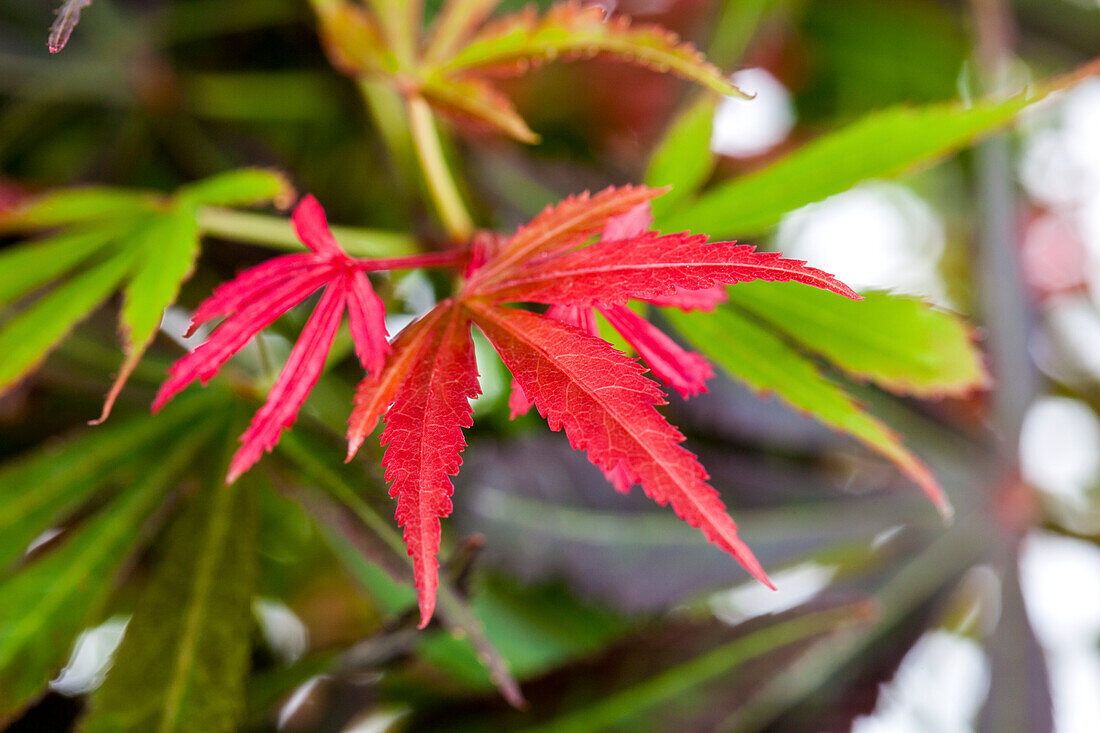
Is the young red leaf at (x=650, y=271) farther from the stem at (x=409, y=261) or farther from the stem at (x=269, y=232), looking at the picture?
the stem at (x=269, y=232)

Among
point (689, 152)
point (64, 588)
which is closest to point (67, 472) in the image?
point (64, 588)

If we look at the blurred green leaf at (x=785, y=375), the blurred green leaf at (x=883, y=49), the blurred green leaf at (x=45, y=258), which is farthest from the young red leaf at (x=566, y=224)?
the blurred green leaf at (x=883, y=49)

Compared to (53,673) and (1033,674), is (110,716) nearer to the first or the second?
(53,673)

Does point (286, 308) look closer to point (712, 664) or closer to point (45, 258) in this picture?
point (45, 258)

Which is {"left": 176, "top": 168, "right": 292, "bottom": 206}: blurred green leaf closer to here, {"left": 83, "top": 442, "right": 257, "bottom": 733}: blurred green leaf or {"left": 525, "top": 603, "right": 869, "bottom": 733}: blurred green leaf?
{"left": 83, "top": 442, "right": 257, "bottom": 733}: blurred green leaf

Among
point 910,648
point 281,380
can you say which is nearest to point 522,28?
Answer: point 281,380

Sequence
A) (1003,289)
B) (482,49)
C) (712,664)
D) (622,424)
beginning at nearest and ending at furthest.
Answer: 1. (622,424)
2. (482,49)
3. (712,664)
4. (1003,289)

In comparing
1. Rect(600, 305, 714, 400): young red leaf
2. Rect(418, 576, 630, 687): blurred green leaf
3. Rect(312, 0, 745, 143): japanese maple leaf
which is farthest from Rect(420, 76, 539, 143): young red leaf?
Rect(418, 576, 630, 687): blurred green leaf
